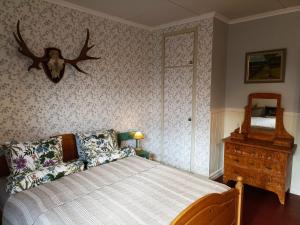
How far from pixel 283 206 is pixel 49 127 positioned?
3.11m

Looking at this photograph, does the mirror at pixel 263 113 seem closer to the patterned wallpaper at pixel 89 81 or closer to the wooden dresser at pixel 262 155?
the wooden dresser at pixel 262 155

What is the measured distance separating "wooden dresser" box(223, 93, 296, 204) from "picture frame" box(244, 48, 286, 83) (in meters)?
0.25

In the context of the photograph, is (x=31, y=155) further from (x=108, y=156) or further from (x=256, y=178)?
(x=256, y=178)

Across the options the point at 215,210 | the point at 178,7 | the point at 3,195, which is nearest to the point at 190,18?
the point at 178,7

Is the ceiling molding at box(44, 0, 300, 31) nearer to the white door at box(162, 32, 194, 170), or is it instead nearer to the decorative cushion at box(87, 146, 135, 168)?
the white door at box(162, 32, 194, 170)

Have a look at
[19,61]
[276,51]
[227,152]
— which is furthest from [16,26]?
[276,51]

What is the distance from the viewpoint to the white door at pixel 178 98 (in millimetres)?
3549

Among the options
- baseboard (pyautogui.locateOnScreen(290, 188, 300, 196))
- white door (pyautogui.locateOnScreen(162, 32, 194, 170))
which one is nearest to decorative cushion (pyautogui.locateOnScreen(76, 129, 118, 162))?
white door (pyautogui.locateOnScreen(162, 32, 194, 170))

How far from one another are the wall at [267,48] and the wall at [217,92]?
4.6 inches

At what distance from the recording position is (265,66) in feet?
10.5

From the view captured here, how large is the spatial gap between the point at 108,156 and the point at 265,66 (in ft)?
8.41

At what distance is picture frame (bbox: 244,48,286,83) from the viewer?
10.0ft

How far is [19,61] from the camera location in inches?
95.4

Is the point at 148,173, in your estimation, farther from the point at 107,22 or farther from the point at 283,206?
the point at 107,22
